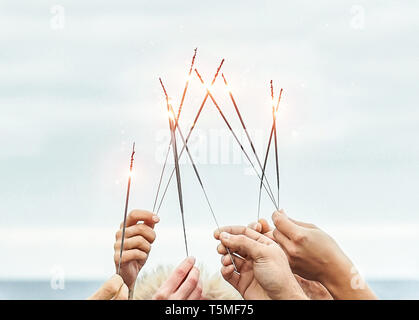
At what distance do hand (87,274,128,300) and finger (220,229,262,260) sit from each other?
197 mm

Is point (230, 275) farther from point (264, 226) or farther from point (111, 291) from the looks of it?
point (111, 291)

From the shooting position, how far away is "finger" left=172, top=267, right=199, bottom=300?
3.26 ft

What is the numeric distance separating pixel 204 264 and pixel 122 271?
6.3 inches

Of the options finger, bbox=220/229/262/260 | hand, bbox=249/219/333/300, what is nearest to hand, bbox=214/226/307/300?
finger, bbox=220/229/262/260

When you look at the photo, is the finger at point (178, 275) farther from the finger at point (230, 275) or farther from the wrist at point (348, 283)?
the wrist at point (348, 283)

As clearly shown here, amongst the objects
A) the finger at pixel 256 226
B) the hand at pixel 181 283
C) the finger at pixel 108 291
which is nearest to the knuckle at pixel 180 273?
the hand at pixel 181 283

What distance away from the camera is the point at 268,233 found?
119 cm

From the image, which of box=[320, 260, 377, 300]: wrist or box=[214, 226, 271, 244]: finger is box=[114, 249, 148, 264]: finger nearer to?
box=[214, 226, 271, 244]: finger

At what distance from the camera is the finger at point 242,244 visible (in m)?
1.00

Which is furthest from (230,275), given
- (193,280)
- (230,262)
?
(193,280)

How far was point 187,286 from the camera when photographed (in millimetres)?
1001

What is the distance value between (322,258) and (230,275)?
17cm
